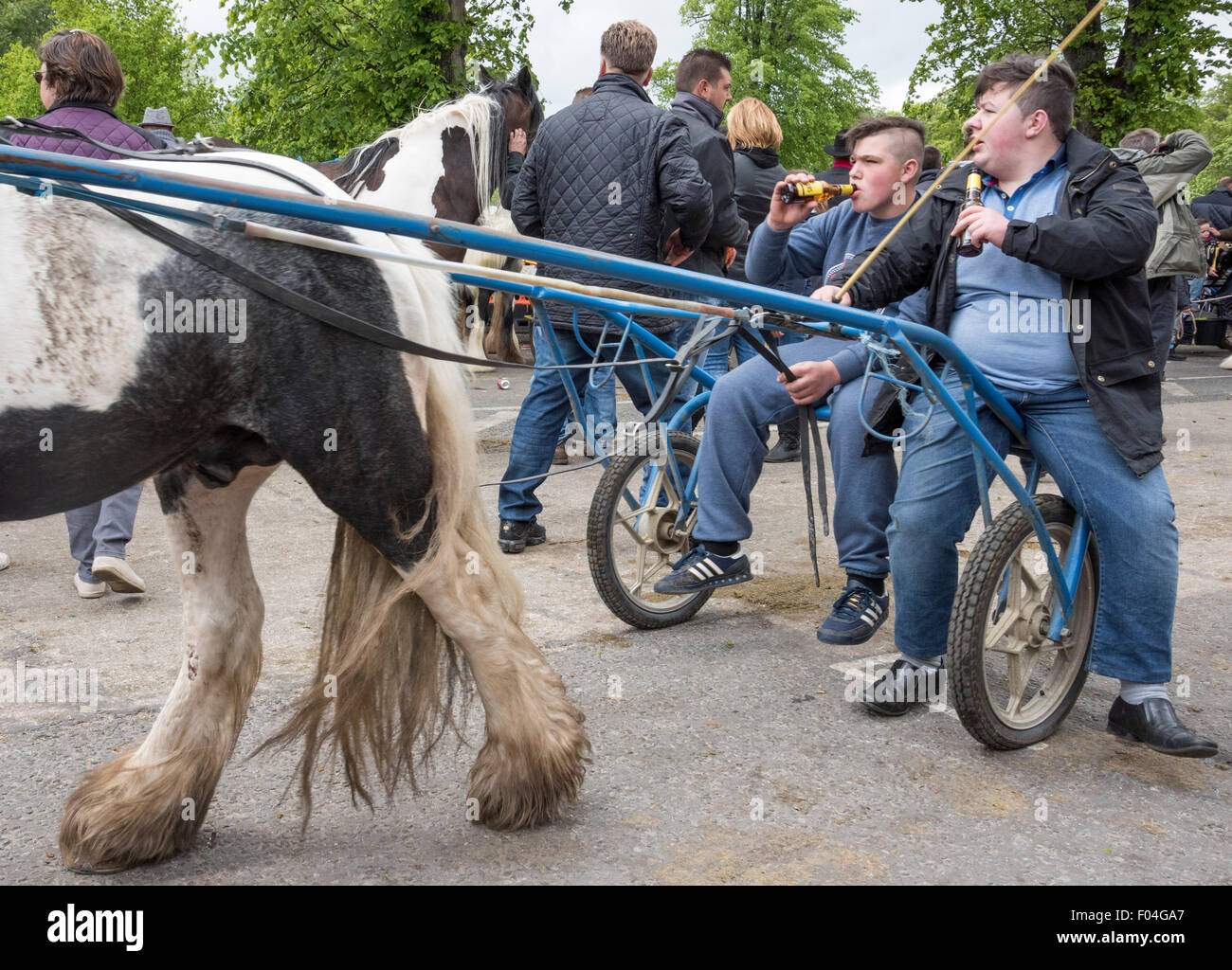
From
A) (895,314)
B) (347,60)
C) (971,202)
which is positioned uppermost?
(347,60)

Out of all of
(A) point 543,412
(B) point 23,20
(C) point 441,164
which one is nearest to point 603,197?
(A) point 543,412

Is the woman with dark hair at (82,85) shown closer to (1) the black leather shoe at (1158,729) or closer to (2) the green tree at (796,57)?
(1) the black leather shoe at (1158,729)

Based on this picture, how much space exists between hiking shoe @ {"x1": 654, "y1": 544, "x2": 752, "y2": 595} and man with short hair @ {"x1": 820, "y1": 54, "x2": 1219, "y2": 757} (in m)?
0.75

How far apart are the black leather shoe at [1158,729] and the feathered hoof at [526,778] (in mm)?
1576

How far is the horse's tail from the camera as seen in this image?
2.67 metres

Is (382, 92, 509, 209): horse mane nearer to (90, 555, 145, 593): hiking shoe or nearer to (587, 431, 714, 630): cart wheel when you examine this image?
(587, 431, 714, 630): cart wheel

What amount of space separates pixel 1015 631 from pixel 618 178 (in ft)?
9.22

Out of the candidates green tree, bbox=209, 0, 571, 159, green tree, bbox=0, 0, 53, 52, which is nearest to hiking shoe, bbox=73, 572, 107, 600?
green tree, bbox=209, 0, 571, 159

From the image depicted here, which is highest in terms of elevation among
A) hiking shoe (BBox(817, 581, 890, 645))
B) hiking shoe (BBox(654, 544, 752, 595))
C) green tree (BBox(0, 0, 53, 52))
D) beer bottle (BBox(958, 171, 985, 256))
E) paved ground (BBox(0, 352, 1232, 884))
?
green tree (BBox(0, 0, 53, 52))

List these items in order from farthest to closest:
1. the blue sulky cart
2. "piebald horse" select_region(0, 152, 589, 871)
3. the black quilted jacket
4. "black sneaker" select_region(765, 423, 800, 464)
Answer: "black sneaker" select_region(765, 423, 800, 464) < the black quilted jacket < "piebald horse" select_region(0, 152, 589, 871) < the blue sulky cart

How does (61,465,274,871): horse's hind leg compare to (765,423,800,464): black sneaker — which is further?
(765,423,800,464): black sneaker

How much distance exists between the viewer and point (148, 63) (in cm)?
2997

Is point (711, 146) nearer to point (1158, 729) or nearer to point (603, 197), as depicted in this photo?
point (603, 197)
